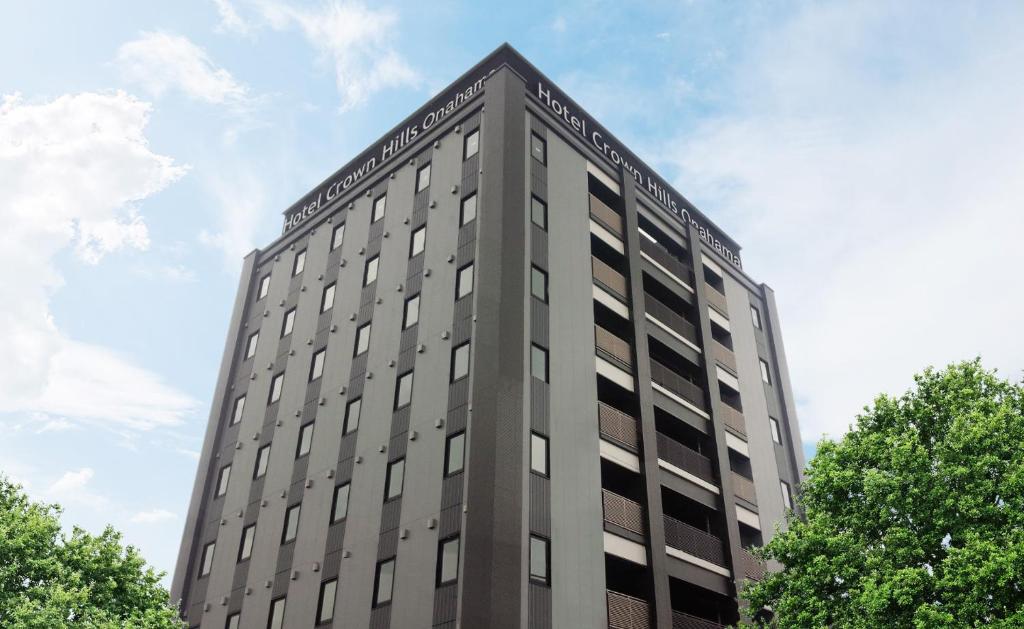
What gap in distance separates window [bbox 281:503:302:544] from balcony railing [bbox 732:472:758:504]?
2039 cm

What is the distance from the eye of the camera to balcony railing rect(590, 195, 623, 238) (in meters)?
39.9

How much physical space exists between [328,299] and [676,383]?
18.1m

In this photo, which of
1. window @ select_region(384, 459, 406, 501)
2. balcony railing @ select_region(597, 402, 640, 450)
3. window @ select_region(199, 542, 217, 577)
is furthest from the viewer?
window @ select_region(199, 542, 217, 577)

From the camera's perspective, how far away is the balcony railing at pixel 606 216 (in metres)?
39.9

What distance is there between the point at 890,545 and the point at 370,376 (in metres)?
21.4

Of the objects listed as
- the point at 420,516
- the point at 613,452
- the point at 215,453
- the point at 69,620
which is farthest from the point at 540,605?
the point at 215,453

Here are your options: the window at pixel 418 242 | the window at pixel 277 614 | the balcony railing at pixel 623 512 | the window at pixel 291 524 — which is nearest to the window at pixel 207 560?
the window at pixel 291 524

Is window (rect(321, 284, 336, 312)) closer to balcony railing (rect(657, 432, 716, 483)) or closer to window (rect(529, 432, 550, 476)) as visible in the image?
window (rect(529, 432, 550, 476))

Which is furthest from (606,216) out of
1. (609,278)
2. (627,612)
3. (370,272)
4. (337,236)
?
(627,612)

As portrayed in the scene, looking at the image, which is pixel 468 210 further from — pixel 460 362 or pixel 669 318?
pixel 669 318

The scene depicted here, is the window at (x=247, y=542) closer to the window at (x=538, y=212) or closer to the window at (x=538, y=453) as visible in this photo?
the window at (x=538, y=453)

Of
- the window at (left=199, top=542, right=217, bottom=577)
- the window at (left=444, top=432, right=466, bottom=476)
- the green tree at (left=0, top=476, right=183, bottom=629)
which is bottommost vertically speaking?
the green tree at (left=0, top=476, right=183, bottom=629)

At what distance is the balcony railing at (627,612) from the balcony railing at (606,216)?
18074 mm

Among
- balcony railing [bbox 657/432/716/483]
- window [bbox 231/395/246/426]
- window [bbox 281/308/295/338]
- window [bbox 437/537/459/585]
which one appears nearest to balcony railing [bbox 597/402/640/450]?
balcony railing [bbox 657/432/716/483]
